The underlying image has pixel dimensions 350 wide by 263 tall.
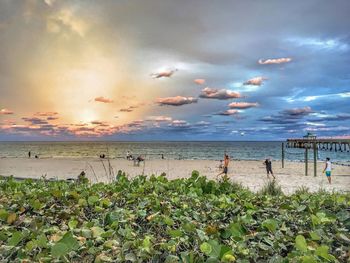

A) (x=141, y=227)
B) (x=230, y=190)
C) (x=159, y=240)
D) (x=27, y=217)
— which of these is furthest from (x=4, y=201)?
(x=230, y=190)

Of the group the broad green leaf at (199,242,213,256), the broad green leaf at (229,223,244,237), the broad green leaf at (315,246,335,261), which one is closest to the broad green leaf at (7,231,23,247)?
the broad green leaf at (199,242,213,256)

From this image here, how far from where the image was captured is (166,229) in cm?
246

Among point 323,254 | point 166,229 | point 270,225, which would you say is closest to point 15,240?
point 166,229

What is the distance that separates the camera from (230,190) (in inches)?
188

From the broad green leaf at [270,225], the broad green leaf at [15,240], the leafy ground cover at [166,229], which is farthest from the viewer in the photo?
the broad green leaf at [270,225]

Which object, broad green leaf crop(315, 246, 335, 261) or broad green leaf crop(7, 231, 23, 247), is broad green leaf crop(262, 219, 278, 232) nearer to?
broad green leaf crop(315, 246, 335, 261)

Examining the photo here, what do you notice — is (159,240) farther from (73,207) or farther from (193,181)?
(193,181)

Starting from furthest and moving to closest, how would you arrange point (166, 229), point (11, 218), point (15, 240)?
point (11, 218) → point (166, 229) → point (15, 240)

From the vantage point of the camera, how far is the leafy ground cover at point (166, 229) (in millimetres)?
1900

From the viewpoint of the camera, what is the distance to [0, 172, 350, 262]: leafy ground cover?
190 cm

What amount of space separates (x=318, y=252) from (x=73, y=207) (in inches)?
80.0

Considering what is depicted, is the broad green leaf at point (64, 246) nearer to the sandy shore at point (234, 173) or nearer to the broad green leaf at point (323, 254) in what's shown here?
the broad green leaf at point (323, 254)

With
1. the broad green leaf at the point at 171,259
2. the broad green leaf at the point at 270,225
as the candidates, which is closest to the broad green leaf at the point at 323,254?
the broad green leaf at the point at 270,225

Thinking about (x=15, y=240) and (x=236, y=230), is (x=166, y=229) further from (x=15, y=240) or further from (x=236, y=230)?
(x=15, y=240)
